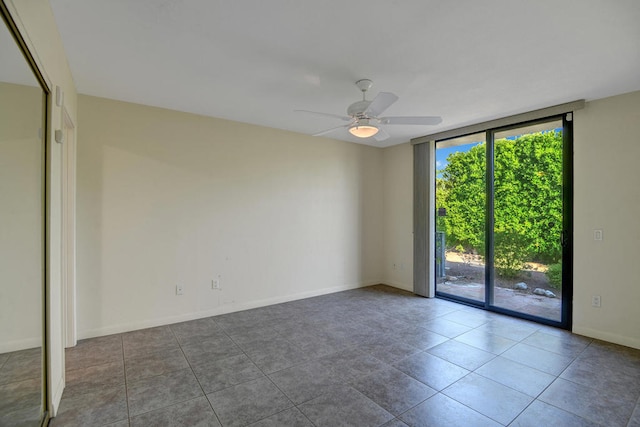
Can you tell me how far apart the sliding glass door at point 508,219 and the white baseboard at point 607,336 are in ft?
0.51

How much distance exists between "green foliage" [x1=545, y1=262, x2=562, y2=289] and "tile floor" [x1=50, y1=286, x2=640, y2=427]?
1.72ft

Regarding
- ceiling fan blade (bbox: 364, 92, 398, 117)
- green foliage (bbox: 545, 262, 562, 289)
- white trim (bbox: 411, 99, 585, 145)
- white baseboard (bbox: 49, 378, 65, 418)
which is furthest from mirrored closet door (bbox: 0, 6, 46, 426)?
green foliage (bbox: 545, 262, 562, 289)

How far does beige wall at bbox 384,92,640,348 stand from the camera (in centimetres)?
306

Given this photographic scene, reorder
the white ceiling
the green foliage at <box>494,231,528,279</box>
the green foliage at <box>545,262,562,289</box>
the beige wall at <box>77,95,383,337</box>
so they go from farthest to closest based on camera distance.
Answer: the green foliage at <box>494,231,528,279</box> → the green foliage at <box>545,262,562,289</box> → the beige wall at <box>77,95,383,337</box> → the white ceiling

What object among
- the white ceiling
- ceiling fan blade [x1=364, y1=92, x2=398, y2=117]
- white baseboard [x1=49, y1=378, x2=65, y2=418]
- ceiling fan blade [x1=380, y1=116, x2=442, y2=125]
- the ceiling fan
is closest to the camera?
the white ceiling

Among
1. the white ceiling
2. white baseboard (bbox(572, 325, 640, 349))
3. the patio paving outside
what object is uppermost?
the white ceiling

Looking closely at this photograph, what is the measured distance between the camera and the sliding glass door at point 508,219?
3.63 m

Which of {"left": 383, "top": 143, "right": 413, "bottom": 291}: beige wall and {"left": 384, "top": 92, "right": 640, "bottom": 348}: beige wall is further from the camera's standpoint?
{"left": 383, "top": 143, "right": 413, "bottom": 291}: beige wall

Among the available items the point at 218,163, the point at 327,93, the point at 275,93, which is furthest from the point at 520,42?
the point at 218,163

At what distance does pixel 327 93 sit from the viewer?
3.10 meters

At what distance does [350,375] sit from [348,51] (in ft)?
8.36

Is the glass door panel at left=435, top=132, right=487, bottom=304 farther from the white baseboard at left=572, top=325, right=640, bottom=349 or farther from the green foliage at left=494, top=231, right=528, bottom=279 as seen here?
the white baseboard at left=572, top=325, right=640, bottom=349

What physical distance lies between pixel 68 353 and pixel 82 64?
8.44ft

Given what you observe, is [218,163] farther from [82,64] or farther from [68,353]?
[68,353]
